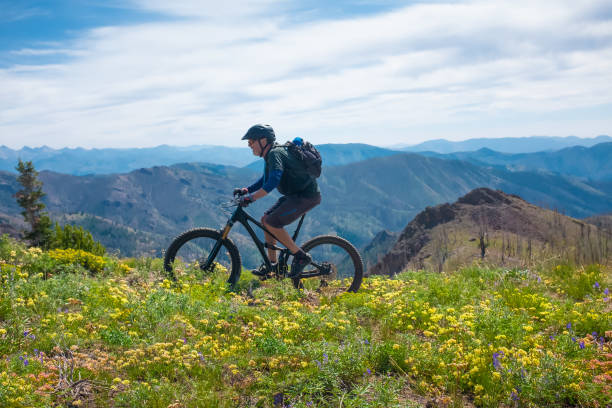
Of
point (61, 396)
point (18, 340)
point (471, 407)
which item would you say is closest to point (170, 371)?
point (61, 396)

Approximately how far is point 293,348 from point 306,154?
383cm

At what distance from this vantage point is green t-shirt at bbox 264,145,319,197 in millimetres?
7457

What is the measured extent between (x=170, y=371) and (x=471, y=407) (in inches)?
130

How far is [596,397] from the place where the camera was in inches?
154

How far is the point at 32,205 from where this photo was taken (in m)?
46.7

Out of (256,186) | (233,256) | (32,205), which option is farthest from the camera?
(32,205)

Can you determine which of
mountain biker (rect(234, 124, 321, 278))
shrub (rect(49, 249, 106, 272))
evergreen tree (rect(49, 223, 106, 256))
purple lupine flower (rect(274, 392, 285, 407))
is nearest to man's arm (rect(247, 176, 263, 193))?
mountain biker (rect(234, 124, 321, 278))

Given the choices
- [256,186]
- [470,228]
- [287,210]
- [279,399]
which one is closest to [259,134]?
[256,186]

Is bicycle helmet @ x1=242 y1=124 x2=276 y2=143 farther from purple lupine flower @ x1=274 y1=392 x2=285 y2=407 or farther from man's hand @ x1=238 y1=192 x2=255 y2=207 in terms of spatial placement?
purple lupine flower @ x1=274 y1=392 x2=285 y2=407

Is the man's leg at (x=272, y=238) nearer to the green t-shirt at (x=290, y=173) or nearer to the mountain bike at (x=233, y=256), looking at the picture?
the mountain bike at (x=233, y=256)

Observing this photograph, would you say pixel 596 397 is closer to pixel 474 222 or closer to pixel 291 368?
pixel 291 368

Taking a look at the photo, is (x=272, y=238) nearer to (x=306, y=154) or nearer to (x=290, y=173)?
(x=290, y=173)

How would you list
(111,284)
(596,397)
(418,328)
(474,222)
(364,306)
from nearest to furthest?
(596,397)
(418,328)
(364,306)
(111,284)
(474,222)

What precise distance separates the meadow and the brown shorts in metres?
1.26
